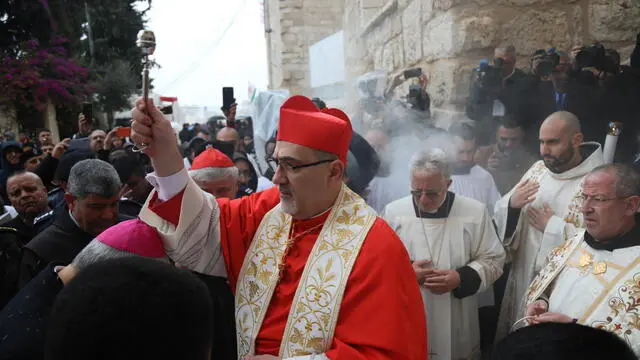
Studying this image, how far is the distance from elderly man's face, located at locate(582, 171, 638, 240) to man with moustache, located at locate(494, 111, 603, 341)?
0.63 meters

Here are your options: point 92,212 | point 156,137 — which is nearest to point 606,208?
point 156,137

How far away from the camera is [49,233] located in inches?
109

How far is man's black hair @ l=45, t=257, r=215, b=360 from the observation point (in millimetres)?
925

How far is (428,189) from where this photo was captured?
3404 millimetres

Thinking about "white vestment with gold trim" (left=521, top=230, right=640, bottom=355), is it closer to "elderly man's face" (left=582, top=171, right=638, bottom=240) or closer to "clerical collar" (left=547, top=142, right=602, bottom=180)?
"elderly man's face" (left=582, top=171, right=638, bottom=240)

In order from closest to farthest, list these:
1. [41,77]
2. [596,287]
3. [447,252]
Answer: [596,287], [447,252], [41,77]

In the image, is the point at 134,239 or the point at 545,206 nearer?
the point at 134,239

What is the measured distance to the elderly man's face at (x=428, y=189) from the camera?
11.1 feet

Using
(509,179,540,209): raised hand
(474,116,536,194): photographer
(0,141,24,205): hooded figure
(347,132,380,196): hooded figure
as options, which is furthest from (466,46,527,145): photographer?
(0,141,24,205): hooded figure

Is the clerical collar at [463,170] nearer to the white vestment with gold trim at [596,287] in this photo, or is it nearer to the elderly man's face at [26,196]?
the white vestment with gold trim at [596,287]

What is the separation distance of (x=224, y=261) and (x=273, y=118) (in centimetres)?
584

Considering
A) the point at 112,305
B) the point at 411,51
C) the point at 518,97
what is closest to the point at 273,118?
the point at 411,51

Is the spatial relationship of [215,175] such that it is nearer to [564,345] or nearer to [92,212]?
[92,212]

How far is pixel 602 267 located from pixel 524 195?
1060 mm
